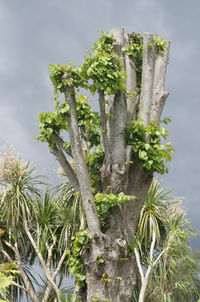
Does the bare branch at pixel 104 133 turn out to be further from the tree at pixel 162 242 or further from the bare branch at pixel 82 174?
the tree at pixel 162 242

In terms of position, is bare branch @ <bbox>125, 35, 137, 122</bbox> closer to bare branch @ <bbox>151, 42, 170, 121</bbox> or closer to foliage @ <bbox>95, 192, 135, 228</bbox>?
bare branch @ <bbox>151, 42, 170, 121</bbox>

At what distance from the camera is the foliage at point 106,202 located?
4198 mm

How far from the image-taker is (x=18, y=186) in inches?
309

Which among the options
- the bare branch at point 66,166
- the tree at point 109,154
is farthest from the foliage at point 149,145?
the bare branch at point 66,166

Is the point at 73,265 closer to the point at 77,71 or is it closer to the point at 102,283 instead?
the point at 102,283

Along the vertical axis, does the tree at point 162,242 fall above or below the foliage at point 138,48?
below

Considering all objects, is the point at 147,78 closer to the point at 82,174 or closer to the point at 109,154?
the point at 109,154

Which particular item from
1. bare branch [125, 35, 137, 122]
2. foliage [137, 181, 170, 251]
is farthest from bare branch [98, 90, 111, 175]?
foliage [137, 181, 170, 251]

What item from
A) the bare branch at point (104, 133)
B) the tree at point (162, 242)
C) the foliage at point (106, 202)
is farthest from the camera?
the tree at point (162, 242)

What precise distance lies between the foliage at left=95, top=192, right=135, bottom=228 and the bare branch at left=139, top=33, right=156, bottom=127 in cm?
111

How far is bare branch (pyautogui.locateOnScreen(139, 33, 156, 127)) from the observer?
4798 millimetres

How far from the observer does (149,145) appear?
4480mm

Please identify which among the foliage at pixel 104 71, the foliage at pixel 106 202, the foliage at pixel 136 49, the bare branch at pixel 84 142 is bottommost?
the foliage at pixel 106 202

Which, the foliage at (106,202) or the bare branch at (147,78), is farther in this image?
the bare branch at (147,78)
